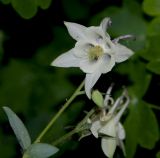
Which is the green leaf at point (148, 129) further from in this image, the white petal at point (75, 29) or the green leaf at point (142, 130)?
the white petal at point (75, 29)

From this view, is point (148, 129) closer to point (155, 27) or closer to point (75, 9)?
point (155, 27)

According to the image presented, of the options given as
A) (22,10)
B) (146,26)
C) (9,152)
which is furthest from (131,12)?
(9,152)

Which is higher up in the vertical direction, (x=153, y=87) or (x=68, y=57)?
(x=68, y=57)

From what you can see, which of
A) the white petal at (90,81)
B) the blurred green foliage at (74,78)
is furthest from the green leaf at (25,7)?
the white petal at (90,81)

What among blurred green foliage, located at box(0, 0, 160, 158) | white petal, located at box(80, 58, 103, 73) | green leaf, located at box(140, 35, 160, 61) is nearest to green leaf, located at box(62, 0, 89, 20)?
blurred green foliage, located at box(0, 0, 160, 158)

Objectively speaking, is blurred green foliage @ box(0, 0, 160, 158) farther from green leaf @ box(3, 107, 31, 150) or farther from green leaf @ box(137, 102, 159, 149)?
green leaf @ box(3, 107, 31, 150)

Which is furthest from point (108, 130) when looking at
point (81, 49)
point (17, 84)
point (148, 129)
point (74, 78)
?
point (17, 84)

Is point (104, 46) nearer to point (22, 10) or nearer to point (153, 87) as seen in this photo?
point (22, 10)
